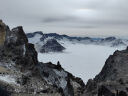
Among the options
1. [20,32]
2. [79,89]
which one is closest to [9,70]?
[20,32]

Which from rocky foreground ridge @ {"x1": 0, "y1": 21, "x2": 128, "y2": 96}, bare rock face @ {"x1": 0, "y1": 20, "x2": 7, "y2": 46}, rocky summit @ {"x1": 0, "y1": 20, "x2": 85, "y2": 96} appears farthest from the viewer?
bare rock face @ {"x1": 0, "y1": 20, "x2": 7, "y2": 46}

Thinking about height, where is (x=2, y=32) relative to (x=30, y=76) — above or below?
above

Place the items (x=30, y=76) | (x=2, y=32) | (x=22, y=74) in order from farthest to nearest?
(x=2, y=32), (x=30, y=76), (x=22, y=74)

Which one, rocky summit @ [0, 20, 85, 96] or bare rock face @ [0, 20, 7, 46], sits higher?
bare rock face @ [0, 20, 7, 46]

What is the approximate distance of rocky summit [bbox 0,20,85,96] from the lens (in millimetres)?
66375

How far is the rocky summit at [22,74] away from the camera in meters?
66.4

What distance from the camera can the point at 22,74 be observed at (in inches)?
2963

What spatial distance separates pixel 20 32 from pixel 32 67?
56.1ft

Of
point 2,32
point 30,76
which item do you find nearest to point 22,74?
point 30,76

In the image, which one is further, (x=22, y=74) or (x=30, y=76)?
(x=30, y=76)

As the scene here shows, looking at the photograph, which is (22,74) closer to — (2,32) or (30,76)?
(30,76)

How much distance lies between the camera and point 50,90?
73375mm

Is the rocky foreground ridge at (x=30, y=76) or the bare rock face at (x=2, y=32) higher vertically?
the bare rock face at (x=2, y=32)

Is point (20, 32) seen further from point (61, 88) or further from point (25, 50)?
point (61, 88)
